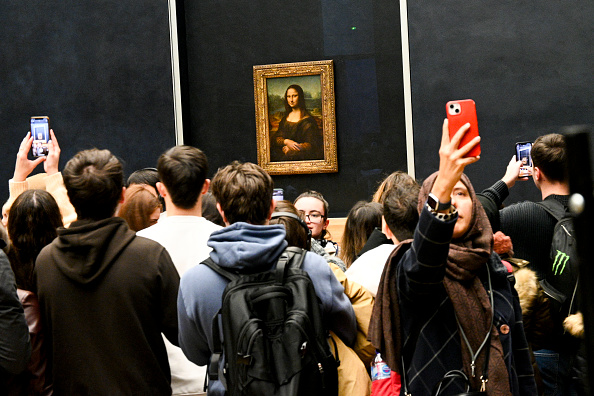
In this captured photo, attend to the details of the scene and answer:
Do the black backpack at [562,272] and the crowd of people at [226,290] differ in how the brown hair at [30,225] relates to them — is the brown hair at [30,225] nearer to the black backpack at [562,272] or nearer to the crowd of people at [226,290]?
the crowd of people at [226,290]

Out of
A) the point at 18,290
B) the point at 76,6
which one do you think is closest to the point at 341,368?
the point at 18,290

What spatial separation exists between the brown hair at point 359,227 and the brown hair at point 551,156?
1248 mm

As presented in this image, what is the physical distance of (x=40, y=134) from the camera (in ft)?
20.4

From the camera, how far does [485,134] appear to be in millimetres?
8641

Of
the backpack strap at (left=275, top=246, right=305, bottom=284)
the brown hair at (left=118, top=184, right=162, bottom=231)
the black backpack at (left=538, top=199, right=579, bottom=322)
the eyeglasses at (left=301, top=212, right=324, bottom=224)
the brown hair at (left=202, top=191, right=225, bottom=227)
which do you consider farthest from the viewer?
the eyeglasses at (left=301, top=212, right=324, bottom=224)

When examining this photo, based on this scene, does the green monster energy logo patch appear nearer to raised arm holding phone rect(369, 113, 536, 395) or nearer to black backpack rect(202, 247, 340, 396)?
raised arm holding phone rect(369, 113, 536, 395)

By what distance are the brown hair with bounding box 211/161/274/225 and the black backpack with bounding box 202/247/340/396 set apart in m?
0.30

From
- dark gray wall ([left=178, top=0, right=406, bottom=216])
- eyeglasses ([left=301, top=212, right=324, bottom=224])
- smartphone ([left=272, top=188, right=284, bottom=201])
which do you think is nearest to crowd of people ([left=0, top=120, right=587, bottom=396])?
eyeglasses ([left=301, top=212, right=324, bottom=224])

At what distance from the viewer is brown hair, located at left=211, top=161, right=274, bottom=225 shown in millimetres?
2721

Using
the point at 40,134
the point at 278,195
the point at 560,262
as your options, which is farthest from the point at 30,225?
the point at 278,195

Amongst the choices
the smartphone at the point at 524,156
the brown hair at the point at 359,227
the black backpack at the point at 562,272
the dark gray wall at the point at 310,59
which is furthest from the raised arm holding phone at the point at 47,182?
the dark gray wall at the point at 310,59

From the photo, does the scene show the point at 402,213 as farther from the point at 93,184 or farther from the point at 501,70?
the point at 501,70

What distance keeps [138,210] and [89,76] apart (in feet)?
22.6

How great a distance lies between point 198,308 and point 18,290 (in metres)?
0.97
